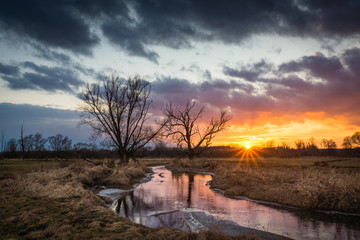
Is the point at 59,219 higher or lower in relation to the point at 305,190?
higher

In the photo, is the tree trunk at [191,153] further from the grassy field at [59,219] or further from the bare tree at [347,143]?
the bare tree at [347,143]

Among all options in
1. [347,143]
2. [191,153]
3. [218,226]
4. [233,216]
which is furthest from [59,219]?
[347,143]

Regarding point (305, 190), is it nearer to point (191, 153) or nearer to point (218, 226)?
point (218, 226)

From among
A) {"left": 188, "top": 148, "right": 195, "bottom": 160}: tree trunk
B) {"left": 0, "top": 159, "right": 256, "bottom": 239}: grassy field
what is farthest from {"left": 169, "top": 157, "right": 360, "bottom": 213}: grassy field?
{"left": 188, "top": 148, "right": 195, "bottom": 160}: tree trunk

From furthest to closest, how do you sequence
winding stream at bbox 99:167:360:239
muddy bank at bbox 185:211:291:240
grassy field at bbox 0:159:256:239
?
winding stream at bbox 99:167:360:239 → muddy bank at bbox 185:211:291:240 → grassy field at bbox 0:159:256:239

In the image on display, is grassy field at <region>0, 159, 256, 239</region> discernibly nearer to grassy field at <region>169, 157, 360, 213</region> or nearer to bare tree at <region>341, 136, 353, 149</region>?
grassy field at <region>169, 157, 360, 213</region>

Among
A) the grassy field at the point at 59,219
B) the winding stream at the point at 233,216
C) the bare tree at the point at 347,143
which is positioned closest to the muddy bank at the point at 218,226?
the winding stream at the point at 233,216

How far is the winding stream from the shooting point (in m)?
9.59

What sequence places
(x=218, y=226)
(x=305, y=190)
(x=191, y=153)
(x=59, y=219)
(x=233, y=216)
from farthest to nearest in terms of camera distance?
1. (x=191, y=153)
2. (x=305, y=190)
3. (x=233, y=216)
4. (x=59, y=219)
5. (x=218, y=226)

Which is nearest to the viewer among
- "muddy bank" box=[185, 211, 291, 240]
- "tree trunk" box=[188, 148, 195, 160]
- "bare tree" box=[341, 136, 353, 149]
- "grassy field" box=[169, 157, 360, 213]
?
"muddy bank" box=[185, 211, 291, 240]

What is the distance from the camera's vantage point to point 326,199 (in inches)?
518

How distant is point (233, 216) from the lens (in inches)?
469

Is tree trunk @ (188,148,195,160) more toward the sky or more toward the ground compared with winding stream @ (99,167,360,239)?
more toward the sky

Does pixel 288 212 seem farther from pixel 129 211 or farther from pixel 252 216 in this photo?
pixel 129 211
